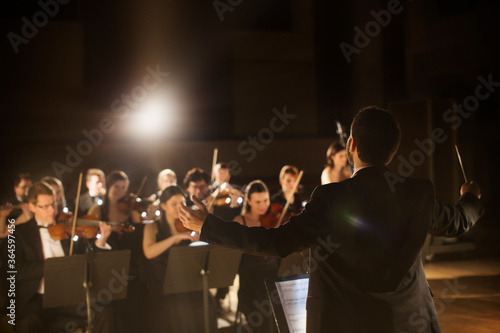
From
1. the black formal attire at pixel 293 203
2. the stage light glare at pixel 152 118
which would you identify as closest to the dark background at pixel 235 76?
the stage light glare at pixel 152 118

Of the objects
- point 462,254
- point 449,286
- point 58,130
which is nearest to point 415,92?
point 462,254

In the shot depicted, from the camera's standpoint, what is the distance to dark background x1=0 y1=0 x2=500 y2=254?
758 centimetres

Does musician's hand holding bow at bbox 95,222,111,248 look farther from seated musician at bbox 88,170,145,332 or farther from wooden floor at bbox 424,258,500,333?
wooden floor at bbox 424,258,500,333

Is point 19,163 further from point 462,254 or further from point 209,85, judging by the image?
point 462,254

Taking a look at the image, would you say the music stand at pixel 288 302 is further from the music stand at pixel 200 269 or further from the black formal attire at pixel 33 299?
the black formal attire at pixel 33 299

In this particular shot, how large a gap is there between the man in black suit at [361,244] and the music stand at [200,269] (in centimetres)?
187

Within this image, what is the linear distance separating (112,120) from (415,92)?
550 cm

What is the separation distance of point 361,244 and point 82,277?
2258 mm

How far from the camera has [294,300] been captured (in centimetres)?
171

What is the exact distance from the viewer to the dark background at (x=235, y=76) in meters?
7.58

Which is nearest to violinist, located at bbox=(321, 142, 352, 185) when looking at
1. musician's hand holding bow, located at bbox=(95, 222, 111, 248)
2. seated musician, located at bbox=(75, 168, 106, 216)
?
musician's hand holding bow, located at bbox=(95, 222, 111, 248)

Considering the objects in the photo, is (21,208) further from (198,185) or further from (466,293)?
(466,293)

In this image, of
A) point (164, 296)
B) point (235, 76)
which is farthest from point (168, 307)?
point (235, 76)

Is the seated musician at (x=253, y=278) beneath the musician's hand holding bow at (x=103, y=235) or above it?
beneath
